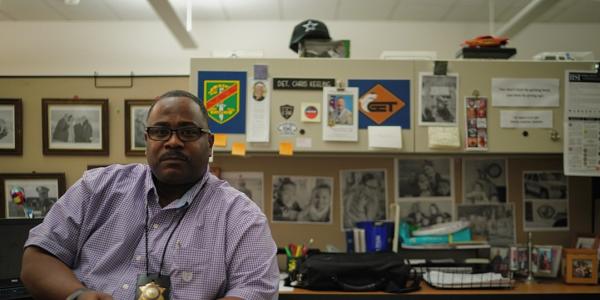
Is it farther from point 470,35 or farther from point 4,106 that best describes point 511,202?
point 4,106

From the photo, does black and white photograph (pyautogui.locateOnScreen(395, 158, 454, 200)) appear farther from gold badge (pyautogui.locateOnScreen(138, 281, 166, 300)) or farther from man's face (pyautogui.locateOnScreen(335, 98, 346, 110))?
gold badge (pyautogui.locateOnScreen(138, 281, 166, 300))

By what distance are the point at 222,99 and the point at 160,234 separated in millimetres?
1047

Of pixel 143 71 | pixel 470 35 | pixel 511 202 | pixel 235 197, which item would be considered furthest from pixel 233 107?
pixel 470 35

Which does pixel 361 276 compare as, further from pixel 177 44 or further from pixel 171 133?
pixel 177 44

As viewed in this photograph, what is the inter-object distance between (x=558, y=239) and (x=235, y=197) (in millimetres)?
1963

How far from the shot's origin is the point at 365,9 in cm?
317

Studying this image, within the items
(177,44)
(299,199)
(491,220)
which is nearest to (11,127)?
(177,44)

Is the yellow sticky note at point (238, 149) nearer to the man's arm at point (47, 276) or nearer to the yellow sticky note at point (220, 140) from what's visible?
the yellow sticky note at point (220, 140)

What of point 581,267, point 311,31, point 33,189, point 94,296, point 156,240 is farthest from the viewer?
point 33,189

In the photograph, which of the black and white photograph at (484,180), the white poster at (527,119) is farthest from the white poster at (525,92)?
the black and white photograph at (484,180)

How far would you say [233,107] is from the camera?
2166 millimetres

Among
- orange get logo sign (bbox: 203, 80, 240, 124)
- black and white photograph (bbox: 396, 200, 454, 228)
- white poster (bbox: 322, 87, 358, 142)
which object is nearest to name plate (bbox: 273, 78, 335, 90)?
white poster (bbox: 322, 87, 358, 142)

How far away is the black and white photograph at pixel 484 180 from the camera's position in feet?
8.09

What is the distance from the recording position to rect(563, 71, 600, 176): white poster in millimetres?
2178
